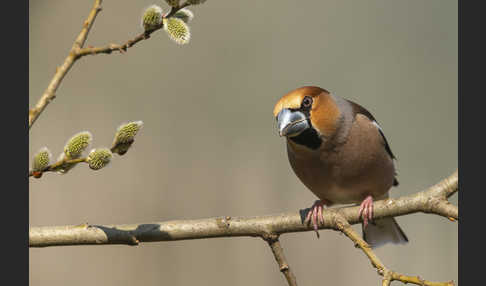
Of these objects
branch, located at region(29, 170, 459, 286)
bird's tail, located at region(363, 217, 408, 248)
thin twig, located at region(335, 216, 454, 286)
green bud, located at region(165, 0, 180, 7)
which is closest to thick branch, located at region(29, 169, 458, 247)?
branch, located at region(29, 170, 459, 286)

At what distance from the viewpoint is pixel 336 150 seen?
252cm

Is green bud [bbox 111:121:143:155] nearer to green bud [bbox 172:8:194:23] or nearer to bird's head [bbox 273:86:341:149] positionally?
green bud [bbox 172:8:194:23]

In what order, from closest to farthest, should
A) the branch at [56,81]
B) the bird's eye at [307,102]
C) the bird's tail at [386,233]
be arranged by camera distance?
the branch at [56,81] < the bird's eye at [307,102] < the bird's tail at [386,233]

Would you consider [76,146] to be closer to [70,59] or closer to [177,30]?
[70,59]

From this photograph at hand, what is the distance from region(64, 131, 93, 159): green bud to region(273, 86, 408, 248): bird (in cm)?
115

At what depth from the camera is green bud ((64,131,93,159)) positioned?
1.23m

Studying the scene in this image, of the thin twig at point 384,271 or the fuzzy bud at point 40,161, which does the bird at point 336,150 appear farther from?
the fuzzy bud at point 40,161

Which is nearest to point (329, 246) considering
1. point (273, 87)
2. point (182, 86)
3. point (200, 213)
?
point (200, 213)

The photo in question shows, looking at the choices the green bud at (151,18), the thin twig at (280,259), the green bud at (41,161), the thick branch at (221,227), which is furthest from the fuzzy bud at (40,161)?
the thin twig at (280,259)

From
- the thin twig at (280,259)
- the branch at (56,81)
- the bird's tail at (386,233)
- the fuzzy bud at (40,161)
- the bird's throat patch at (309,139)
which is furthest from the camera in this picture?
the bird's tail at (386,233)

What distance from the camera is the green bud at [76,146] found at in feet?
4.04

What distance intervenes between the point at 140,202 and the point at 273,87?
1.23 m

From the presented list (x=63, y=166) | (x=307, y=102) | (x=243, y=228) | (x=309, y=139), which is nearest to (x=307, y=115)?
(x=307, y=102)

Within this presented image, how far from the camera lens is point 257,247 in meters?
3.82
